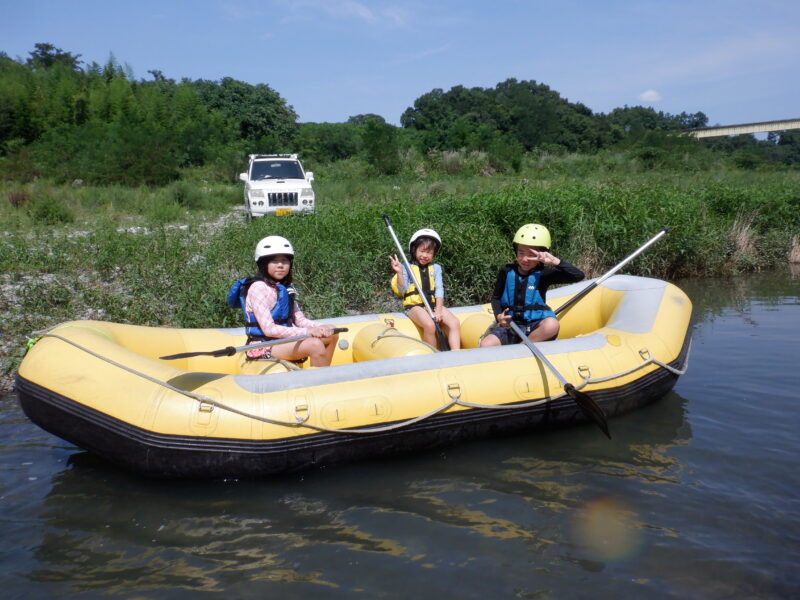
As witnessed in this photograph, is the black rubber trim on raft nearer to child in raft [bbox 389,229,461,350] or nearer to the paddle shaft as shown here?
the paddle shaft

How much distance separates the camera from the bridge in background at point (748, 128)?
3922cm

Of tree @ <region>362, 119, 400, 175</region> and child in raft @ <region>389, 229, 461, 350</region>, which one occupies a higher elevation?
tree @ <region>362, 119, 400, 175</region>

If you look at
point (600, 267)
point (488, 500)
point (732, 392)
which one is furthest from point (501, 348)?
point (600, 267)

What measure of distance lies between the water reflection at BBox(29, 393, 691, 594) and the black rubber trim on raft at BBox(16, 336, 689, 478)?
105 millimetres

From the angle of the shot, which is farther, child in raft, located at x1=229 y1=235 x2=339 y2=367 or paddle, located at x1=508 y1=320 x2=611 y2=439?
child in raft, located at x1=229 y1=235 x2=339 y2=367

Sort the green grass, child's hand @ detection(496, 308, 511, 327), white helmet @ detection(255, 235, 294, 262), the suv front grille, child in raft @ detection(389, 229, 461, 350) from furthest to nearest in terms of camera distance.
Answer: the suv front grille → the green grass → child in raft @ detection(389, 229, 461, 350) → child's hand @ detection(496, 308, 511, 327) → white helmet @ detection(255, 235, 294, 262)

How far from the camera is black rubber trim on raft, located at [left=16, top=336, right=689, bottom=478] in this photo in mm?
3359

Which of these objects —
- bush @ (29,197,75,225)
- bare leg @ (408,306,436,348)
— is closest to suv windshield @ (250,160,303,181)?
bush @ (29,197,75,225)

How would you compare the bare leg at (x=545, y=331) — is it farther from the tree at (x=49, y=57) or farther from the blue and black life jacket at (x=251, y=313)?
the tree at (x=49, y=57)

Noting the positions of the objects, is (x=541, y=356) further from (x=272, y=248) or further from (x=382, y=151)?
(x=382, y=151)

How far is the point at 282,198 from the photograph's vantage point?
10.9 metres

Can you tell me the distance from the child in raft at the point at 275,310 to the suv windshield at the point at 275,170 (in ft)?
25.3

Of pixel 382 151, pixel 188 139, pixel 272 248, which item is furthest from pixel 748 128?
pixel 272 248

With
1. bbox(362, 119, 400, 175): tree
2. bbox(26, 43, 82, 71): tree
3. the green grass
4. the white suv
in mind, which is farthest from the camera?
bbox(26, 43, 82, 71): tree
